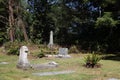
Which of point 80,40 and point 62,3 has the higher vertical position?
point 62,3

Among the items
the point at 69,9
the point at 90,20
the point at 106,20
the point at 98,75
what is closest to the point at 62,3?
the point at 69,9

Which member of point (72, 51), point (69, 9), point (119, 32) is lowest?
point (72, 51)

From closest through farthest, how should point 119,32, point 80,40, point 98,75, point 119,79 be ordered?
point 119,79, point 98,75, point 119,32, point 80,40

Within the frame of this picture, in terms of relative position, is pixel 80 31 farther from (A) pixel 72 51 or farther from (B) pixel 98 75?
(B) pixel 98 75

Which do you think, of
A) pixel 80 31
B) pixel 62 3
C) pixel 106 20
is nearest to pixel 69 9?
pixel 62 3

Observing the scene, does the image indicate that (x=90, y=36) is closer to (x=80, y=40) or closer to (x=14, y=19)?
(x=80, y=40)

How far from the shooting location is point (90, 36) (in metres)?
29.2

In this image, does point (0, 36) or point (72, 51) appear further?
point (0, 36)

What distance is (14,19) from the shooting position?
30.1 m

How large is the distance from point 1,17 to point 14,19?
81.4 inches

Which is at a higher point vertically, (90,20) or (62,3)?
(62,3)

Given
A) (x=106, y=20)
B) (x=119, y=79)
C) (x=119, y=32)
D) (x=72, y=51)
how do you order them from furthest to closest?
(x=119, y=32), (x=72, y=51), (x=106, y=20), (x=119, y=79)

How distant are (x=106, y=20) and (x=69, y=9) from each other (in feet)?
22.8

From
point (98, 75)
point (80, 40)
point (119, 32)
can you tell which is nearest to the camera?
point (98, 75)
